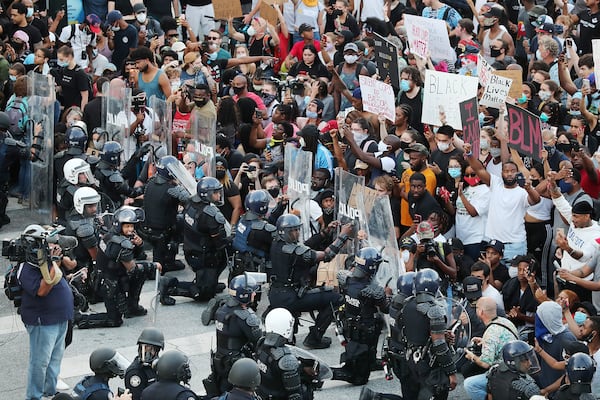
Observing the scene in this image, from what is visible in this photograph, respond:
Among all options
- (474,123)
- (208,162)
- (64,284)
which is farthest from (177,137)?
(64,284)

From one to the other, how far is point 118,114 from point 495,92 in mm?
5480

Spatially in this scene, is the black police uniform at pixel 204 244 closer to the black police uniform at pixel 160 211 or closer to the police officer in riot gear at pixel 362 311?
the black police uniform at pixel 160 211

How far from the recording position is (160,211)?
668 inches

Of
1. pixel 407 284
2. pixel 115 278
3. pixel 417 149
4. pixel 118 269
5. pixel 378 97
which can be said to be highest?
pixel 378 97

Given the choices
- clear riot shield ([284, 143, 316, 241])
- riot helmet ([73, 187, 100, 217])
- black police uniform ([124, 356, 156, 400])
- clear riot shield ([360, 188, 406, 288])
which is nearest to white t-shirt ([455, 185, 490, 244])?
clear riot shield ([360, 188, 406, 288])

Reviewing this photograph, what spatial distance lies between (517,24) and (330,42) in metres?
3.68

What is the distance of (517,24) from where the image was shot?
23.2 m

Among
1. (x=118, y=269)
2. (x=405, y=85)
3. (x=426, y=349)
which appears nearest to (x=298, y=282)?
(x=118, y=269)

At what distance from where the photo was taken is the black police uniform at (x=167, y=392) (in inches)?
Answer: 449

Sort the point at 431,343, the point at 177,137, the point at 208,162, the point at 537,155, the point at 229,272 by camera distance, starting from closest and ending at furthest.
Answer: the point at 431,343
the point at 537,155
the point at 229,272
the point at 208,162
the point at 177,137

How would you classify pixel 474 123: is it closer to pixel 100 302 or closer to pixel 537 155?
pixel 537 155

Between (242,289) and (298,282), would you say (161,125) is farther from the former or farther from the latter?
(242,289)

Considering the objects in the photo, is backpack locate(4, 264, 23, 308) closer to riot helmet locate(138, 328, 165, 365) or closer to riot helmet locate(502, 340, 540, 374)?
riot helmet locate(138, 328, 165, 365)

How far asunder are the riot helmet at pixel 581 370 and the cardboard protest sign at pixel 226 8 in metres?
12.7
